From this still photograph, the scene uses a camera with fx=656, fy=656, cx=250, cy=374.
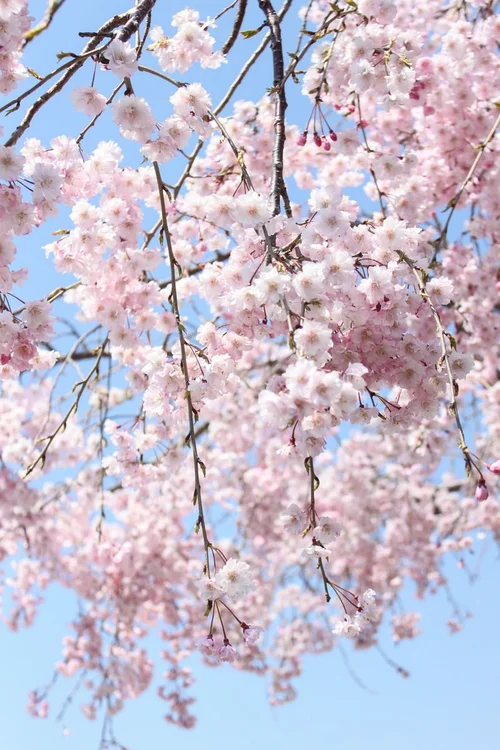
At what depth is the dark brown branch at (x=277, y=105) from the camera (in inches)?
74.4

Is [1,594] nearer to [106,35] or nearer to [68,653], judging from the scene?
[68,653]

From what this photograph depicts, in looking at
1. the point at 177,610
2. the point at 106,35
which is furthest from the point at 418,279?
the point at 177,610

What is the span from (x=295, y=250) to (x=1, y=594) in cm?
702

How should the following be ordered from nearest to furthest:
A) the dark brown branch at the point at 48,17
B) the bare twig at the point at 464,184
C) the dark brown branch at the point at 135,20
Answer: the dark brown branch at the point at 48,17, the dark brown branch at the point at 135,20, the bare twig at the point at 464,184

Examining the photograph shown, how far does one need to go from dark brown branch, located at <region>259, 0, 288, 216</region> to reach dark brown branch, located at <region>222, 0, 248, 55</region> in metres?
0.17

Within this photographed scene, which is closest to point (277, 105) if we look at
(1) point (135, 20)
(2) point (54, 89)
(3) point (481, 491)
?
(1) point (135, 20)

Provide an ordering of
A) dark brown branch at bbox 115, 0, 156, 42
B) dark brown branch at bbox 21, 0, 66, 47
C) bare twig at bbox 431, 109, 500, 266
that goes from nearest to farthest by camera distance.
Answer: dark brown branch at bbox 21, 0, 66, 47 < dark brown branch at bbox 115, 0, 156, 42 < bare twig at bbox 431, 109, 500, 266

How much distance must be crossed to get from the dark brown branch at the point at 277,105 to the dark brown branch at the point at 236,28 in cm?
17

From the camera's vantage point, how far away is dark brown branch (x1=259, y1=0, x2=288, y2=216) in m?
1.89

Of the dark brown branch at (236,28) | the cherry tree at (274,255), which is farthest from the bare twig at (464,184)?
the dark brown branch at (236,28)

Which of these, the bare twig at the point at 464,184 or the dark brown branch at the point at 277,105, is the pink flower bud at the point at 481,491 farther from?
the bare twig at the point at 464,184

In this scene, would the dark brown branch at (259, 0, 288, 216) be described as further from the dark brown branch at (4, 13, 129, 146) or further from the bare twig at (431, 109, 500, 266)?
Answer: the bare twig at (431, 109, 500, 266)

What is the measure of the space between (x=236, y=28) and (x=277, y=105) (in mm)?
740

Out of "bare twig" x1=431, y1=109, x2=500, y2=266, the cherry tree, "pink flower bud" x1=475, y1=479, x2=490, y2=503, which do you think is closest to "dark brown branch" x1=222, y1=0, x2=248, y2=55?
the cherry tree
